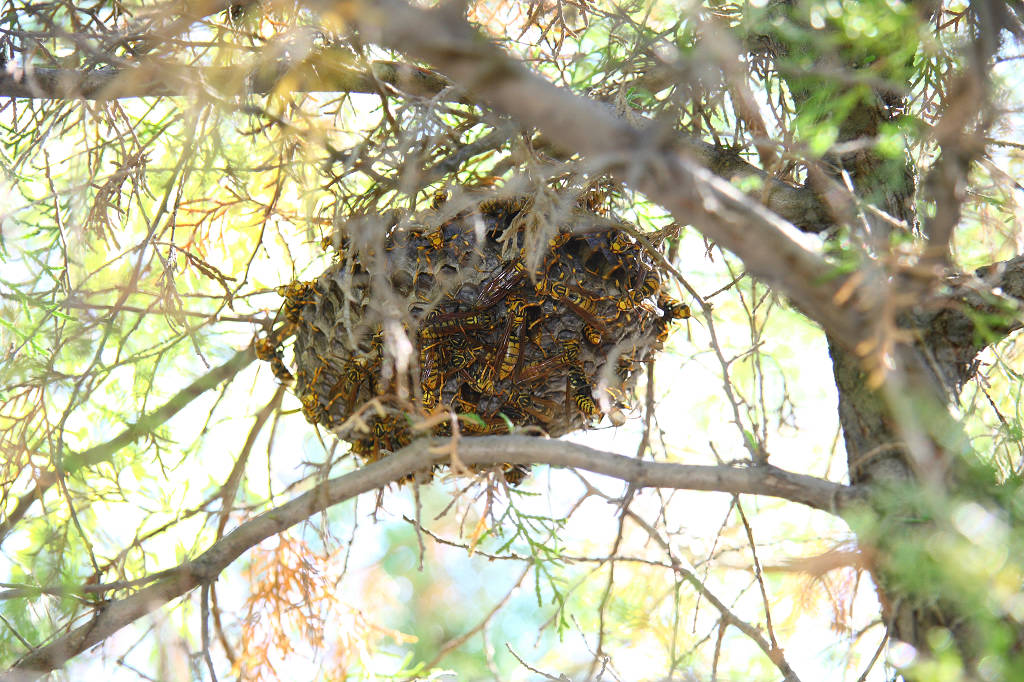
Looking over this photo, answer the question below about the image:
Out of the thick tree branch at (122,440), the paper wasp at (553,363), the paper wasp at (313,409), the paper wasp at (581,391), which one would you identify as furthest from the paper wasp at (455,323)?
the thick tree branch at (122,440)

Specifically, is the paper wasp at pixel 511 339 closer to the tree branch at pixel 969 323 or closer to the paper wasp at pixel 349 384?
the paper wasp at pixel 349 384

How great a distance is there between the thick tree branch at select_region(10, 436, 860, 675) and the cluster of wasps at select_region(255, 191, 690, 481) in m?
0.34

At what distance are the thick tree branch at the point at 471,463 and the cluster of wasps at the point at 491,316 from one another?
0.34 meters

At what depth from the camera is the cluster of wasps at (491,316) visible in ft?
6.88

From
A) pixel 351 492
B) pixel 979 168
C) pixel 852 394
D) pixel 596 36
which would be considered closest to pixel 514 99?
pixel 351 492

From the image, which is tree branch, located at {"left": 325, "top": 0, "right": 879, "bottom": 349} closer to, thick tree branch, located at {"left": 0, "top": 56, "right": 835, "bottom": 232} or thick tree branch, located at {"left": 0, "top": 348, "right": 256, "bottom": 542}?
thick tree branch, located at {"left": 0, "top": 56, "right": 835, "bottom": 232}

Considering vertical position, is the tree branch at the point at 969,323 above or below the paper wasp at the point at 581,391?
below

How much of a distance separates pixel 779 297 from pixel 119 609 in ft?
5.34

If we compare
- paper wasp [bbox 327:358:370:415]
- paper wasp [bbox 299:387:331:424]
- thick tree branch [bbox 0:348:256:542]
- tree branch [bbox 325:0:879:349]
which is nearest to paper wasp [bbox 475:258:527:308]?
paper wasp [bbox 327:358:370:415]

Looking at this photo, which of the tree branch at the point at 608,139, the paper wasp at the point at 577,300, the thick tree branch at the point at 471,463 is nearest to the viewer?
the tree branch at the point at 608,139

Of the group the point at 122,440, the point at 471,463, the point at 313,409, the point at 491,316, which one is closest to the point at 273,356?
the point at 313,409

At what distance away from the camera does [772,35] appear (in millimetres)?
2234

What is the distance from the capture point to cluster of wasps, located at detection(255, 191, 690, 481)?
210 cm

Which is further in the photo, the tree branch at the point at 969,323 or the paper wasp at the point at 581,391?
the paper wasp at the point at 581,391
